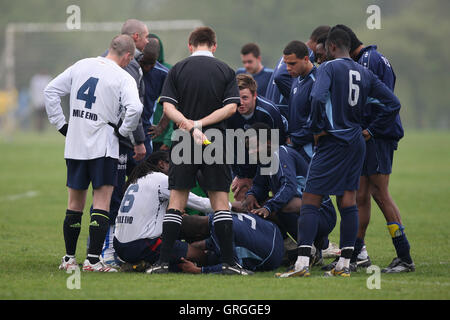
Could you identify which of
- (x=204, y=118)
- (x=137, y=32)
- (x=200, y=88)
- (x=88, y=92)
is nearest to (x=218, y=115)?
(x=204, y=118)

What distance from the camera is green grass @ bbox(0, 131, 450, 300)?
5.79 metres

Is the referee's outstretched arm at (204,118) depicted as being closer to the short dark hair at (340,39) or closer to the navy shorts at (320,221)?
the short dark hair at (340,39)

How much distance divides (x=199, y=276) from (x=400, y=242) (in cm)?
201

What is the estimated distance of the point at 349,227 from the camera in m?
6.80

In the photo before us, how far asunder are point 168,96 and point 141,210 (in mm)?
1108

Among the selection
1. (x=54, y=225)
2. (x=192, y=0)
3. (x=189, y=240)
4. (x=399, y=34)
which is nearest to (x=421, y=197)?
(x=54, y=225)

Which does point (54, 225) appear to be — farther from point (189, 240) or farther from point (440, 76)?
point (440, 76)

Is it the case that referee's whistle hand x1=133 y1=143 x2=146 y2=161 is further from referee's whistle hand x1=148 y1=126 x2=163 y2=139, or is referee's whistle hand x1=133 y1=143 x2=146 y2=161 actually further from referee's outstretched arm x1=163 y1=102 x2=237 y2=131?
referee's outstretched arm x1=163 y1=102 x2=237 y2=131

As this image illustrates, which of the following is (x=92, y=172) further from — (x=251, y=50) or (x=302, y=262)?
(x=251, y=50)

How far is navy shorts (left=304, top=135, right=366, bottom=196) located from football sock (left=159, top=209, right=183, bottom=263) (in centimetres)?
125

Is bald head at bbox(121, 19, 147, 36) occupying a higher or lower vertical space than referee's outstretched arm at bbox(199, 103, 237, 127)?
higher

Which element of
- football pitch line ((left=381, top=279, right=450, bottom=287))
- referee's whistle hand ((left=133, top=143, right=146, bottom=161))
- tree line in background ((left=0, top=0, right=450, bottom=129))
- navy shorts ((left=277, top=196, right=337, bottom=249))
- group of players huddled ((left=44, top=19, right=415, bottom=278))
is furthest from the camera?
tree line in background ((left=0, top=0, right=450, bottom=129))

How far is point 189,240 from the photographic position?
7480 millimetres

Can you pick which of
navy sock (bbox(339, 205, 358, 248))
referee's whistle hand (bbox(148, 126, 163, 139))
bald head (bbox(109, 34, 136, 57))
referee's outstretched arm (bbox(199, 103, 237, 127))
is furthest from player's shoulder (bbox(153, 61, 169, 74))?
navy sock (bbox(339, 205, 358, 248))
